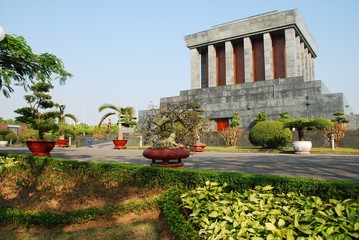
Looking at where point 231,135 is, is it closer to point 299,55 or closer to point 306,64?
point 299,55

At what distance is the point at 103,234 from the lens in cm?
457

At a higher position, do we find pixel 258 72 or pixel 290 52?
pixel 290 52

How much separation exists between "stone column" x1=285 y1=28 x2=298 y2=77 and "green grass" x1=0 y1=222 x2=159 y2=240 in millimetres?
31878

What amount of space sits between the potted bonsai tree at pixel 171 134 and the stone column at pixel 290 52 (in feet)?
89.1

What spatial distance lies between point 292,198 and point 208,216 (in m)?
1.41

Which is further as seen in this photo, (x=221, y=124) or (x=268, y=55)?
(x=268, y=55)

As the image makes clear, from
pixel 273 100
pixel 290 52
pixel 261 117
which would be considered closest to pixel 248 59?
pixel 290 52

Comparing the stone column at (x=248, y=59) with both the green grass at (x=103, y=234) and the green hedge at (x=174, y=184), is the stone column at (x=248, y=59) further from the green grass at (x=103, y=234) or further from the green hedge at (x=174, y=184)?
the green grass at (x=103, y=234)

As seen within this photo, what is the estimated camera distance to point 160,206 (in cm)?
529

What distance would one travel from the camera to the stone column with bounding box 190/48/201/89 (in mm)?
38625

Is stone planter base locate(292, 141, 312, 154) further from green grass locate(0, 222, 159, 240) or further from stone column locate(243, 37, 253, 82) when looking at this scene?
stone column locate(243, 37, 253, 82)

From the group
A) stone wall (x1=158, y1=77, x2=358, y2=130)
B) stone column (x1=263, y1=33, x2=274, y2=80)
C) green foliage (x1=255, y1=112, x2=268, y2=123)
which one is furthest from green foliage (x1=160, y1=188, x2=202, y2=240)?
stone column (x1=263, y1=33, x2=274, y2=80)

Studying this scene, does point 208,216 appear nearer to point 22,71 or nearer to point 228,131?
point 22,71

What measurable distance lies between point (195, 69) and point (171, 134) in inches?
1262
